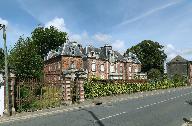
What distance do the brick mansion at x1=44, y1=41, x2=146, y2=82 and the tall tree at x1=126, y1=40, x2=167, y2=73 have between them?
18.2 metres

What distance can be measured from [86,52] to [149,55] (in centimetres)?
3898

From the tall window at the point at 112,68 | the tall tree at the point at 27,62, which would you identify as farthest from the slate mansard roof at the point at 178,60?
the tall tree at the point at 27,62

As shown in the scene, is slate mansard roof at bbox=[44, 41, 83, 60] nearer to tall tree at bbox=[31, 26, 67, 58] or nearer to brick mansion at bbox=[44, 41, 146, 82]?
brick mansion at bbox=[44, 41, 146, 82]

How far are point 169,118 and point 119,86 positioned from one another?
921 inches

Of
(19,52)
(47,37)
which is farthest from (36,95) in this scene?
(47,37)

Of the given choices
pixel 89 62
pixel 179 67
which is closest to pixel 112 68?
pixel 89 62

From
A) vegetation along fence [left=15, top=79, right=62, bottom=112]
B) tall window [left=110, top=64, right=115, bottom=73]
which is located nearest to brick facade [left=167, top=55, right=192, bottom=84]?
tall window [left=110, top=64, right=115, bottom=73]

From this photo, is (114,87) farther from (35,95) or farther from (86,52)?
(86,52)

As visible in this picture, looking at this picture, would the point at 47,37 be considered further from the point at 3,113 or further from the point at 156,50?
the point at 3,113

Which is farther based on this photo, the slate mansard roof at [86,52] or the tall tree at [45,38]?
the tall tree at [45,38]

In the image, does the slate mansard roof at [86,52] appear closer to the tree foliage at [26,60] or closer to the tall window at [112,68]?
the tall window at [112,68]

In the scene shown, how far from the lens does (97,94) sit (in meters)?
35.1

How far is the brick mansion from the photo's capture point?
57750 millimetres

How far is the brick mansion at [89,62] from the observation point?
189 feet
